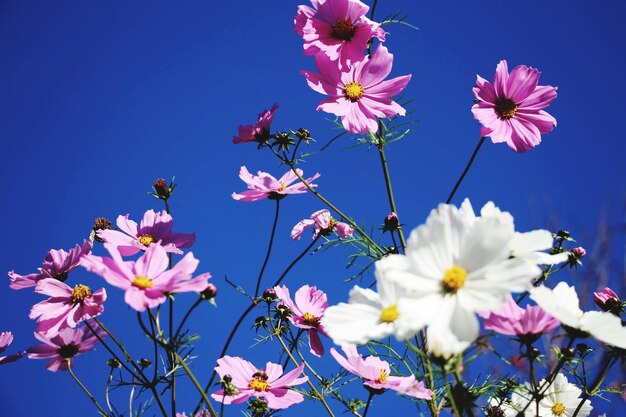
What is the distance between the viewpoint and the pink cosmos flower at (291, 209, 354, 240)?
1241 millimetres

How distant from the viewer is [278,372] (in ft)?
3.34

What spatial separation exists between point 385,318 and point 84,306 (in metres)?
0.58

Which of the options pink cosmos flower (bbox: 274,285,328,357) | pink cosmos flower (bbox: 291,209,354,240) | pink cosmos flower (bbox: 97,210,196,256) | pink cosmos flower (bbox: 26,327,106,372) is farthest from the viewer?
pink cosmos flower (bbox: 291,209,354,240)

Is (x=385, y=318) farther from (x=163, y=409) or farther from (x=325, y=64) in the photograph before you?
(x=325, y=64)

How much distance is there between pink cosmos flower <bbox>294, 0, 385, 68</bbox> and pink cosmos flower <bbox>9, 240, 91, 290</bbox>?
0.58 m

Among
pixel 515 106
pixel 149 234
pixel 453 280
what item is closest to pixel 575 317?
pixel 453 280

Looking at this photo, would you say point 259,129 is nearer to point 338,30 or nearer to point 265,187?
point 265,187

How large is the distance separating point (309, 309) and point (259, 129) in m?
0.39

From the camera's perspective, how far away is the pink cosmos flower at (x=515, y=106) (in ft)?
3.34

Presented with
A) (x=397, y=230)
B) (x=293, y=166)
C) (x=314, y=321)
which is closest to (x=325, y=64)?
(x=293, y=166)

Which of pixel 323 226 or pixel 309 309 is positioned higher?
pixel 323 226

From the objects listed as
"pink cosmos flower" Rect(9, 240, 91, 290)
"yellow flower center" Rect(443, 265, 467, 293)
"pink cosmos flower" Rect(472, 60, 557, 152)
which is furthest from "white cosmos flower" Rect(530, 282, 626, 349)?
"pink cosmos flower" Rect(9, 240, 91, 290)

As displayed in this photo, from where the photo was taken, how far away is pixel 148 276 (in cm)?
63

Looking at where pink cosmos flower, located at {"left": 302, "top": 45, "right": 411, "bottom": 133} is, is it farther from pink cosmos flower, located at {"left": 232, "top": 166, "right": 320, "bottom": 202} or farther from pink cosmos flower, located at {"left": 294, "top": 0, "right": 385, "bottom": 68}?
pink cosmos flower, located at {"left": 232, "top": 166, "right": 320, "bottom": 202}
